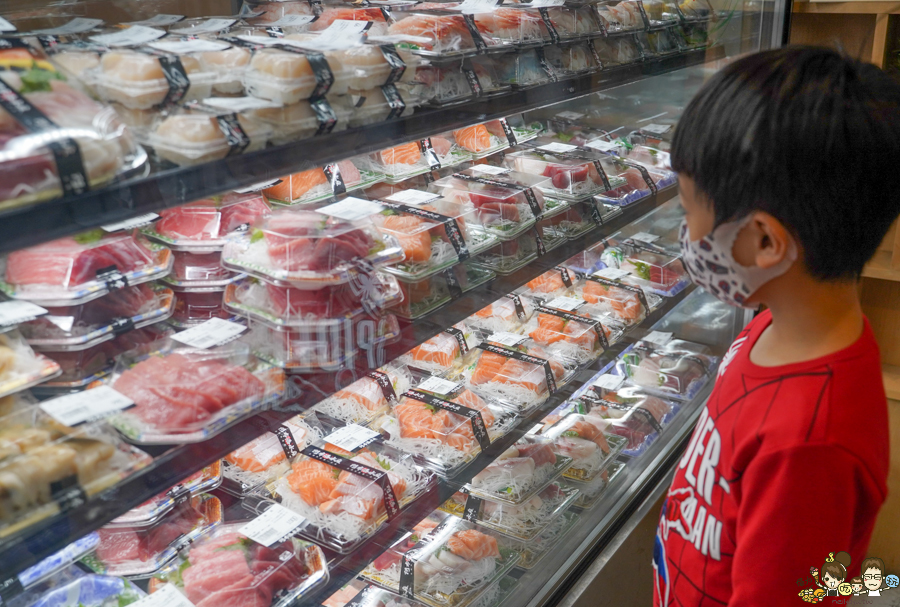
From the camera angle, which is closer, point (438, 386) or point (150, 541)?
point (150, 541)

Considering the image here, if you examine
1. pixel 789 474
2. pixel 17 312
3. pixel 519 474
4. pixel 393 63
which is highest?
pixel 393 63

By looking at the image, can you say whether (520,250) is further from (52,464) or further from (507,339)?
(52,464)

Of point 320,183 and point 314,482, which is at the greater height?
point 320,183

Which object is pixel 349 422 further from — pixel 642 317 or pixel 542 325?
pixel 642 317

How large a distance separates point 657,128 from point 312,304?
85.9 inches

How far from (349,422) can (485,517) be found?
48 centimetres

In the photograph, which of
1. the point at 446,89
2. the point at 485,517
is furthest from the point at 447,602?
the point at 446,89

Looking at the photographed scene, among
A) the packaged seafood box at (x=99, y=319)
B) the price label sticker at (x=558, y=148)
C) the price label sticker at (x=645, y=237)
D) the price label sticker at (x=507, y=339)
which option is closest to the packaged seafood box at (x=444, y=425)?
the price label sticker at (x=507, y=339)

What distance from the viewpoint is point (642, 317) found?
2.60 m

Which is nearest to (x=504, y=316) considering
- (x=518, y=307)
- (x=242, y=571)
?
(x=518, y=307)

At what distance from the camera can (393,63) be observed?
1.35 meters

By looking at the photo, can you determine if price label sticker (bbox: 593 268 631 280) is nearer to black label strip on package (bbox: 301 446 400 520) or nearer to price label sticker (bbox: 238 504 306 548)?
black label strip on package (bbox: 301 446 400 520)

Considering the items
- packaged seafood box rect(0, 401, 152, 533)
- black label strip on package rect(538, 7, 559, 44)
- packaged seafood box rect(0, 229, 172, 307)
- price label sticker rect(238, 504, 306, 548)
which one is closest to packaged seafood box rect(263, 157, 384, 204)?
packaged seafood box rect(0, 229, 172, 307)

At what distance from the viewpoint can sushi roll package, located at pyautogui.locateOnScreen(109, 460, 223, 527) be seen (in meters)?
1.44
